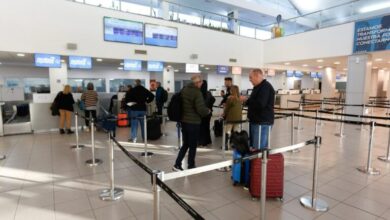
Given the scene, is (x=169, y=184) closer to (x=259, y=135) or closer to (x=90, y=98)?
(x=259, y=135)

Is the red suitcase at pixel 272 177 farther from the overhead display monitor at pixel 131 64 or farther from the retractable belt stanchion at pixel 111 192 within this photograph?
the overhead display monitor at pixel 131 64

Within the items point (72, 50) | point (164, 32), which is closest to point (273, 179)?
point (72, 50)

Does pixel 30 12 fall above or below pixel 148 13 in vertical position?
below

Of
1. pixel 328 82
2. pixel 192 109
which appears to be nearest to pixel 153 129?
pixel 192 109

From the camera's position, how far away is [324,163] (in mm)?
4098

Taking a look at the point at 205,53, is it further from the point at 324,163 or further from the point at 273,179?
the point at 273,179

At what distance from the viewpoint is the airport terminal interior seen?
2650 millimetres

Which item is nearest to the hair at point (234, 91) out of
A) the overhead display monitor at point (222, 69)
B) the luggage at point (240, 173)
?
the luggage at point (240, 173)

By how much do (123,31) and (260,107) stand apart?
6.32 meters

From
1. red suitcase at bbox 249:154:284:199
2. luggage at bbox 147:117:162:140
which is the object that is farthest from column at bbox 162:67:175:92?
red suitcase at bbox 249:154:284:199

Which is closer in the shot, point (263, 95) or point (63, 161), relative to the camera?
point (263, 95)

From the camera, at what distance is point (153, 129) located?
5.88 m

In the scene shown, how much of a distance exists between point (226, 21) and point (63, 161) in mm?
9368

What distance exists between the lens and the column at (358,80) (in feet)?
27.1
